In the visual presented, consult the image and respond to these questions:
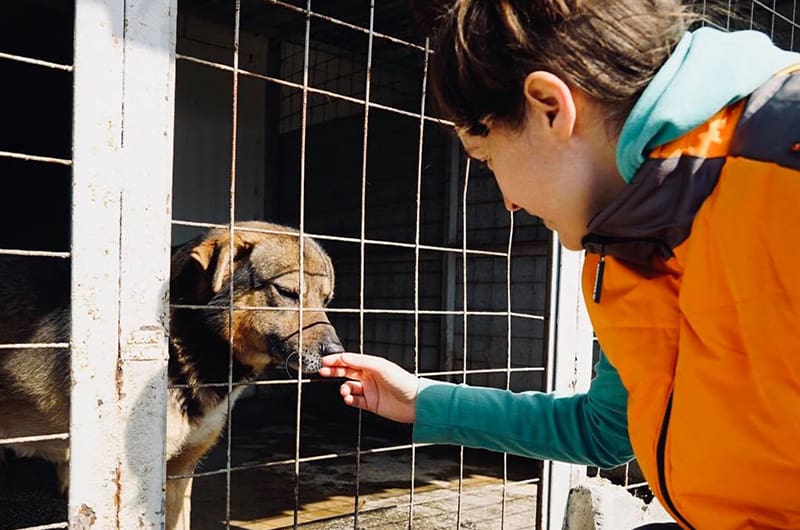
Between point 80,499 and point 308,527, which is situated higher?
point 80,499

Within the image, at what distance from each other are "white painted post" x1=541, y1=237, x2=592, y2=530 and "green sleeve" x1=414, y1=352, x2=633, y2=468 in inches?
48.4

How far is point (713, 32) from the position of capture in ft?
4.11

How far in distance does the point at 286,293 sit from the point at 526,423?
6.34 feet

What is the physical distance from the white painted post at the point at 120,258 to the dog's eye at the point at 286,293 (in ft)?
5.28

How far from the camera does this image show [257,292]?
3.48 m

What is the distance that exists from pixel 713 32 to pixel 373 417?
23.5 feet

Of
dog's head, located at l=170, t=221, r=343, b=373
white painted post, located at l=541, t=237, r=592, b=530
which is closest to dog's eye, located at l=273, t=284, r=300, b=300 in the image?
dog's head, located at l=170, t=221, r=343, b=373

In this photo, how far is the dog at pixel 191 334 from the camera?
3125 millimetres

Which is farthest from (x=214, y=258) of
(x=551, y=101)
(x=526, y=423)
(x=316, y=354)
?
(x=551, y=101)

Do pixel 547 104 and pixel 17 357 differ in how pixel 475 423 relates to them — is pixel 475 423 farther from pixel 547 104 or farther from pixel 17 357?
pixel 17 357

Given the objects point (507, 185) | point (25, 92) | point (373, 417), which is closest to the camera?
point (507, 185)

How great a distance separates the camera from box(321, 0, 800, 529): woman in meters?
1.06

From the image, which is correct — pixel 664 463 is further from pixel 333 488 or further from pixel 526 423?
pixel 333 488

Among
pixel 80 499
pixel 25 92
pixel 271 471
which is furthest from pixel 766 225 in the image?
pixel 25 92
